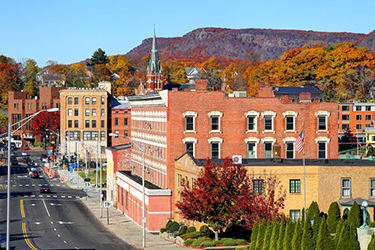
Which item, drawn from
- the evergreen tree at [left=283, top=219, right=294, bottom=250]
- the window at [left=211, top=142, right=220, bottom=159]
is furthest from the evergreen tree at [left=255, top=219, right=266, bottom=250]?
the window at [left=211, top=142, right=220, bottom=159]

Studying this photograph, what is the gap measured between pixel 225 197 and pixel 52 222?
2650 cm

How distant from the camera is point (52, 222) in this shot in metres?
78.5

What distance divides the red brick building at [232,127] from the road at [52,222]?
777 centimetres

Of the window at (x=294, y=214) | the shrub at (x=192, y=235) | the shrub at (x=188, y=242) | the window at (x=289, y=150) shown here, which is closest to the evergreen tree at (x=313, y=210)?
the window at (x=294, y=214)

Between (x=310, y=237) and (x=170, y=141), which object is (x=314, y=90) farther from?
(x=310, y=237)

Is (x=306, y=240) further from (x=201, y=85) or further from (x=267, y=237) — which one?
(x=201, y=85)

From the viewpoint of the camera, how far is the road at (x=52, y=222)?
63.7 meters

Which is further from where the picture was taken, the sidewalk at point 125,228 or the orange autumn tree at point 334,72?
the orange autumn tree at point 334,72

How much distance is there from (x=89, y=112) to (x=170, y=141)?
8884cm

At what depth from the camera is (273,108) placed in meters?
76.9

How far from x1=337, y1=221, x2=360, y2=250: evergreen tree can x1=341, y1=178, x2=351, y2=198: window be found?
62.9 ft

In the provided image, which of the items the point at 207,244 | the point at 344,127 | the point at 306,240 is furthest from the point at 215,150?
the point at 344,127

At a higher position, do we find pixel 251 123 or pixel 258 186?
pixel 251 123

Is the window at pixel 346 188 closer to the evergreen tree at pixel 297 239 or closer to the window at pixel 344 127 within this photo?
the evergreen tree at pixel 297 239
